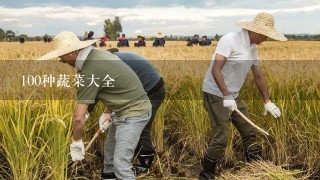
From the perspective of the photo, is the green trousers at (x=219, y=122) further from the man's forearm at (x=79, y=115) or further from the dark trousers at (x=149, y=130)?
the man's forearm at (x=79, y=115)

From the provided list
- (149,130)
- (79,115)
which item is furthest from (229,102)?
(79,115)

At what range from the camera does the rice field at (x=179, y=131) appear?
314cm

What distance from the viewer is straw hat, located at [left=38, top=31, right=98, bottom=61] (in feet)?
9.25

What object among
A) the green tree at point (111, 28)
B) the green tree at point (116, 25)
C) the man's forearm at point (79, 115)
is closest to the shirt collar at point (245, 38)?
the man's forearm at point (79, 115)

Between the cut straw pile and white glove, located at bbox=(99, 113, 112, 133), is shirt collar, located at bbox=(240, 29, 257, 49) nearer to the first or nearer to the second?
the cut straw pile

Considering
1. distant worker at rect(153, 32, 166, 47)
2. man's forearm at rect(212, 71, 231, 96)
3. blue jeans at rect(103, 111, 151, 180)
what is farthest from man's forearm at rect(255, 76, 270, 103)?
distant worker at rect(153, 32, 166, 47)

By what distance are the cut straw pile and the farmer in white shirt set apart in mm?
134

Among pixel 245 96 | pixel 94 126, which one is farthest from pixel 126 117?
pixel 245 96

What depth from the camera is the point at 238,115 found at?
377 cm

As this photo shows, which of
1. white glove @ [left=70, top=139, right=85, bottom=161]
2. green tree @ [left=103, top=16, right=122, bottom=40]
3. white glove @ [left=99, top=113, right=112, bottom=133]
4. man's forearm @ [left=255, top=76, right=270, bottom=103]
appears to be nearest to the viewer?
white glove @ [left=70, top=139, right=85, bottom=161]

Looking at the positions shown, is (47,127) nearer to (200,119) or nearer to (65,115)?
(65,115)

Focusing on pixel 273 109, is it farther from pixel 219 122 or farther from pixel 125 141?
pixel 125 141

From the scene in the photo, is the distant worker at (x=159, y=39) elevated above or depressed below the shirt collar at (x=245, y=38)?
below

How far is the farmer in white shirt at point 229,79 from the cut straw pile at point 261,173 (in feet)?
0.44
